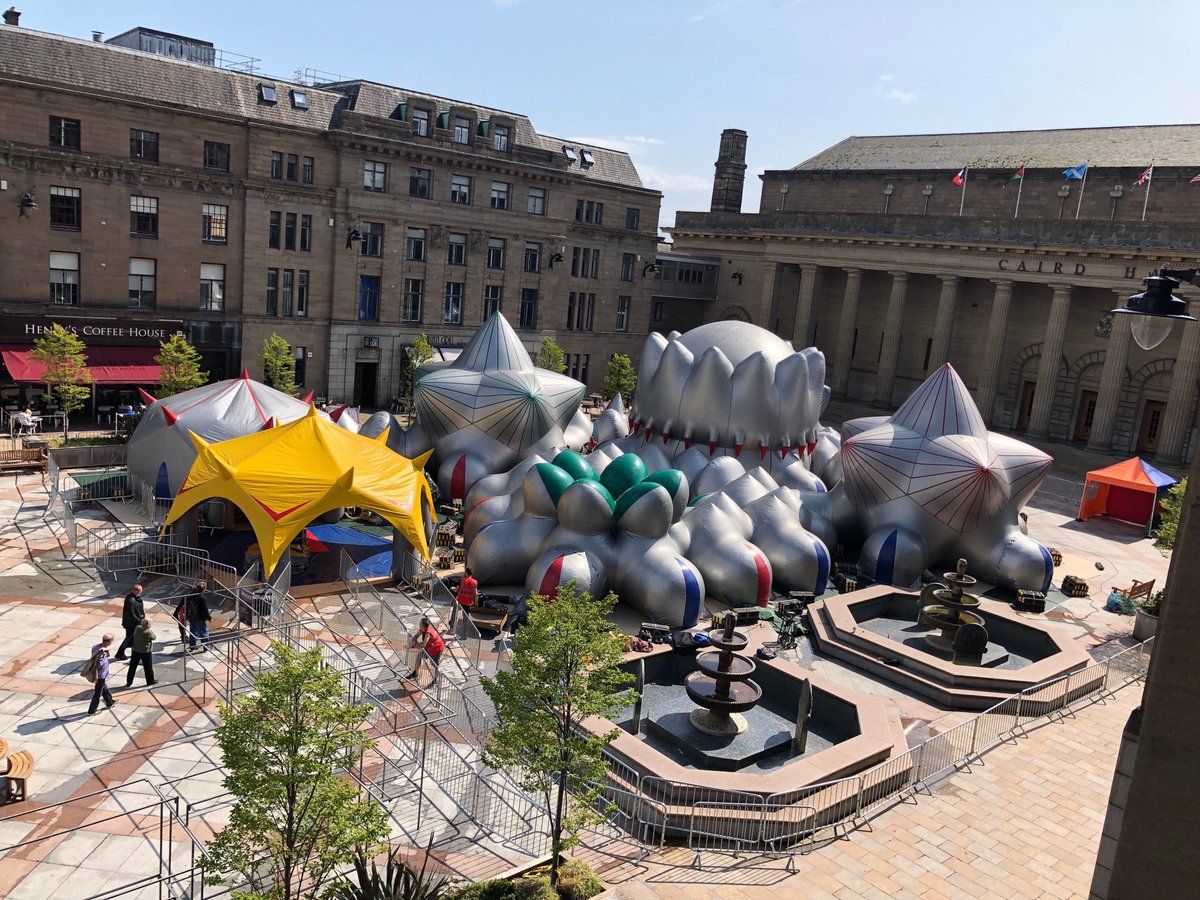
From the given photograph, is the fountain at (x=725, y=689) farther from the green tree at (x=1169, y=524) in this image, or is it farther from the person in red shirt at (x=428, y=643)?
the green tree at (x=1169, y=524)

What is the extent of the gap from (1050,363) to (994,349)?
3141 mm

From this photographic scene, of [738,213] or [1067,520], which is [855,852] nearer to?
[1067,520]

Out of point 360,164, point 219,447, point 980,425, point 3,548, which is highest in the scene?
point 360,164

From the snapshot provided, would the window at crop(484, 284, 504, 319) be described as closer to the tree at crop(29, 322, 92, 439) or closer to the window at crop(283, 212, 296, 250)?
the window at crop(283, 212, 296, 250)

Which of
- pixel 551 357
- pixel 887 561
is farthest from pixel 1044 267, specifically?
pixel 887 561

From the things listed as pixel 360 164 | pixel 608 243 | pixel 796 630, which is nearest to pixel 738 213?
pixel 608 243

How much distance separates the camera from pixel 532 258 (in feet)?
196

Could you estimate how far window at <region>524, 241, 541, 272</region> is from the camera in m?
59.2

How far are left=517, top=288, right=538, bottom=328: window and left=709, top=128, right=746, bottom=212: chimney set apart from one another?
906 inches

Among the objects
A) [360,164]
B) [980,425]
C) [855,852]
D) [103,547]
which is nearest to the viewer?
[855,852]

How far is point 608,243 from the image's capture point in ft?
212

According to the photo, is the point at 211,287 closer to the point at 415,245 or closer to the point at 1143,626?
the point at 415,245

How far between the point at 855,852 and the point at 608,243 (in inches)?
2122

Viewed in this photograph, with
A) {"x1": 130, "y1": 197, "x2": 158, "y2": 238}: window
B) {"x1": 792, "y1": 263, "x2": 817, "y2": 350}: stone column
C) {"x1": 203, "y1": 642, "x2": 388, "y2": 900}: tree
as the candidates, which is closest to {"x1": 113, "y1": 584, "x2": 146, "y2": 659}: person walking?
{"x1": 203, "y1": 642, "x2": 388, "y2": 900}: tree
